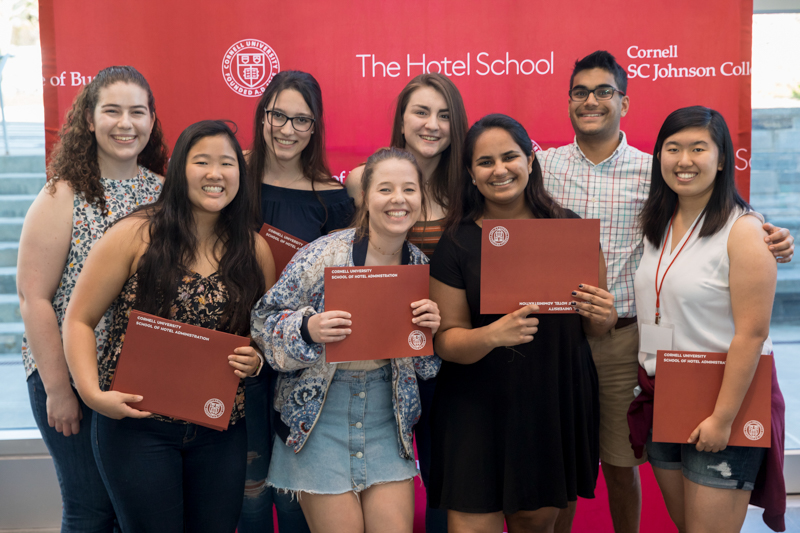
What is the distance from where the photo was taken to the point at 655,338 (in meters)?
2.18

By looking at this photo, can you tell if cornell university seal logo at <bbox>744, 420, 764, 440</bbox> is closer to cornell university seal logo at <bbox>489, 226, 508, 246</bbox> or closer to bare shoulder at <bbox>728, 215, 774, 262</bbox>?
bare shoulder at <bbox>728, 215, 774, 262</bbox>

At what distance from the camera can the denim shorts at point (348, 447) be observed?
2016 millimetres

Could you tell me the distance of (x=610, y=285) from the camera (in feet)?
8.54

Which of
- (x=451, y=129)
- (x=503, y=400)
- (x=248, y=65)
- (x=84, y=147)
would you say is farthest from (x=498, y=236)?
(x=248, y=65)

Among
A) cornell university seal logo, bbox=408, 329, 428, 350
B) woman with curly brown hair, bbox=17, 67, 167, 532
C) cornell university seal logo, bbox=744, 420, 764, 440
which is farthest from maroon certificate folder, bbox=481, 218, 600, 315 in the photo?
woman with curly brown hair, bbox=17, 67, 167, 532

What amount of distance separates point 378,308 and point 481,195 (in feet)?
2.23

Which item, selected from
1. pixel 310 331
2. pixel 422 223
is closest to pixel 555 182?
pixel 422 223

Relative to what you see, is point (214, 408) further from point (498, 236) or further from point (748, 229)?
point (748, 229)

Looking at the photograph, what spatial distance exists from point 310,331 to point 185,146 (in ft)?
2.72

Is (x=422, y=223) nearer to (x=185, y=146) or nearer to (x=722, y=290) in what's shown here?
(x=185, y=146)

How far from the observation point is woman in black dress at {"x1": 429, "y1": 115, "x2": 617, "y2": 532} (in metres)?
2.09

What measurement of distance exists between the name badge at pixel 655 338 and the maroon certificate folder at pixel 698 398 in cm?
9

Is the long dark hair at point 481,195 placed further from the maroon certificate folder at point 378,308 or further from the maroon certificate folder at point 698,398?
the maroon certificate folder at point 698,398

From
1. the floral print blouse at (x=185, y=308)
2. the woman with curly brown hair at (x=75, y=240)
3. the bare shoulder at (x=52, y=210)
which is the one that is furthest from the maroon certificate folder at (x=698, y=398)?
the bare shoulder at (x=52, y=210)
